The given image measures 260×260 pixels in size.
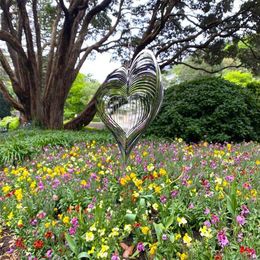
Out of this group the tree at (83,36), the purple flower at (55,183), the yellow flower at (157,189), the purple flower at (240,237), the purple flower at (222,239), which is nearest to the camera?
the purple flower at (222,239)

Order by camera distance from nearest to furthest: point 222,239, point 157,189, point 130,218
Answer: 1. point 222,239
2. point 130,218
3. point 157,189

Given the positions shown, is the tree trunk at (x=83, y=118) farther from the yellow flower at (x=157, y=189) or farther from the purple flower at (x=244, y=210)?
the purple flower at (x=244, y=210)

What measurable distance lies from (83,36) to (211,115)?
5.64 meters

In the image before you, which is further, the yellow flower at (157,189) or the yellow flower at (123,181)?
the yellow flower at (123,181)

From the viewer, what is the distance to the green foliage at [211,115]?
21.8ft

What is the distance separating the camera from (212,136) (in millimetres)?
6660

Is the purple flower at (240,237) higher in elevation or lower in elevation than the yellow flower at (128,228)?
higher

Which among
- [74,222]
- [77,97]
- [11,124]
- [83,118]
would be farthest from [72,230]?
[77,97]

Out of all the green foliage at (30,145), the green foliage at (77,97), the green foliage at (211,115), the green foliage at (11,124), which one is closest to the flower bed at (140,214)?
the green foliage at (30,145)

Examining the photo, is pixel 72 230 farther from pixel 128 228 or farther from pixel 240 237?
pixel 240 237

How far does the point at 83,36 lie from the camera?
10.7m

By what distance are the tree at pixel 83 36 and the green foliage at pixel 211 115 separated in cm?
342

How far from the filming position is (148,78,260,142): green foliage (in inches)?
261

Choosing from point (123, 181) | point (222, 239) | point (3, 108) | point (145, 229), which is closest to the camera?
point (222, 239)
